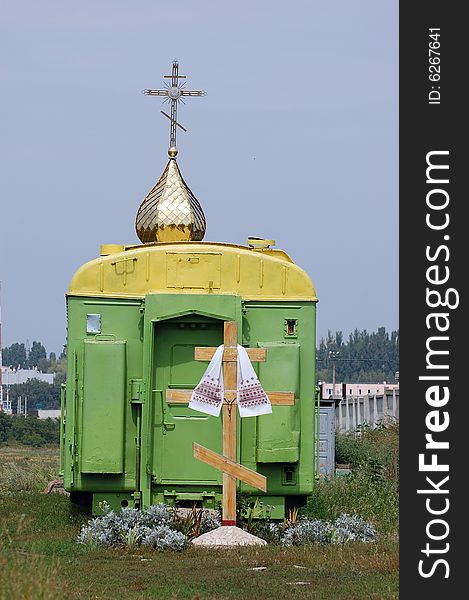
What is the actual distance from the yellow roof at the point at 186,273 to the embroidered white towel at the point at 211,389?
1.53 metres

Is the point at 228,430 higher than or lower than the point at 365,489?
higher

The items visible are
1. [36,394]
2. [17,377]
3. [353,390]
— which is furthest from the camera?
[17,377]

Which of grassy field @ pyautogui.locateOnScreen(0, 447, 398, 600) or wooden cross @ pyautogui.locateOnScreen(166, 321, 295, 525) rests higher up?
wooden cross @ pyautogui.locateOnScreen(166, 321, 295, 525)

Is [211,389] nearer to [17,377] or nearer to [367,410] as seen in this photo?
[367,410]

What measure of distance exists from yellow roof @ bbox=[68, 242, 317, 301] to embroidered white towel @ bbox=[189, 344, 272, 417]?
145 centimetres

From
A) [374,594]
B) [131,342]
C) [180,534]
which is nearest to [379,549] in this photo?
[180,534]

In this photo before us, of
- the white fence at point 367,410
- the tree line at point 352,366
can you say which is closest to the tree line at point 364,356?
the tree line at point 352,366

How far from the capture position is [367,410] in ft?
133

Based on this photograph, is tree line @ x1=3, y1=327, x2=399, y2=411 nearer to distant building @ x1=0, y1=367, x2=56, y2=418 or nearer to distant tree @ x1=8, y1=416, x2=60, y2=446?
distant building @ x1=0, y1=367, x2=56, y2=418

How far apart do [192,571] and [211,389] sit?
2.77 metres

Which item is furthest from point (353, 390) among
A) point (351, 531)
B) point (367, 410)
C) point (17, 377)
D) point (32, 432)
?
point (351, 531)

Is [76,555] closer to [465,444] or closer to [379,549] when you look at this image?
[379,549]

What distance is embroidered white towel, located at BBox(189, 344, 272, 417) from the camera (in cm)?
1491

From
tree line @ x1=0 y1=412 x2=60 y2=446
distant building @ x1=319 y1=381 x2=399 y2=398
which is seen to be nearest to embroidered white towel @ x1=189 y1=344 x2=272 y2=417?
distant building @ x1=319 y1=381 x2=399 y2=398
